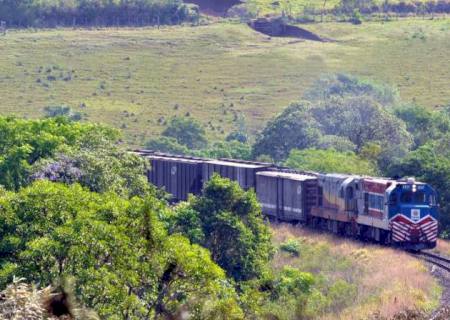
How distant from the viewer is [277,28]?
147m

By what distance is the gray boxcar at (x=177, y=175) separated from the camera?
59.3 meters

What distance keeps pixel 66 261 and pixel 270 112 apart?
291 feet

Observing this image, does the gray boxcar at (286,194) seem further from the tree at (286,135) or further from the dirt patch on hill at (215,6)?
the dirt patch on hill at (215,6)

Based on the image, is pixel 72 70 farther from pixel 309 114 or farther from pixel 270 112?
pixel 309 114

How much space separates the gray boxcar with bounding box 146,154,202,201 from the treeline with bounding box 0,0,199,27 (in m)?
90.5

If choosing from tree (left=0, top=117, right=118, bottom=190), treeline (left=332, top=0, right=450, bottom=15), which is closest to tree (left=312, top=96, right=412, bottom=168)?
tree (left=0, top=117, right=118, bottom=190)

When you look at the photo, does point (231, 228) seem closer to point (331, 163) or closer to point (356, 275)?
point (356, 275)

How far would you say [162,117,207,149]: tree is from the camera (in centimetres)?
10112

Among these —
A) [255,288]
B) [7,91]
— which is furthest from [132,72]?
[255,288]

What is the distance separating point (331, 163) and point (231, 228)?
25479 millimetres

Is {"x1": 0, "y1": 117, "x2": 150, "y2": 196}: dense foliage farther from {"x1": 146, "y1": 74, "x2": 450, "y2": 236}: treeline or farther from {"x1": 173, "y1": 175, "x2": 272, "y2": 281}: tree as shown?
{"x1": 146, "y1": 74, "x2": 450, "y2": 236}: treeline

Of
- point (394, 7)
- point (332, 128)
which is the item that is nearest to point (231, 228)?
point (332, 128)

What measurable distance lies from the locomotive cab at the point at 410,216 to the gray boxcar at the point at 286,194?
25.3 ft

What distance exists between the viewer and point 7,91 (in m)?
116
